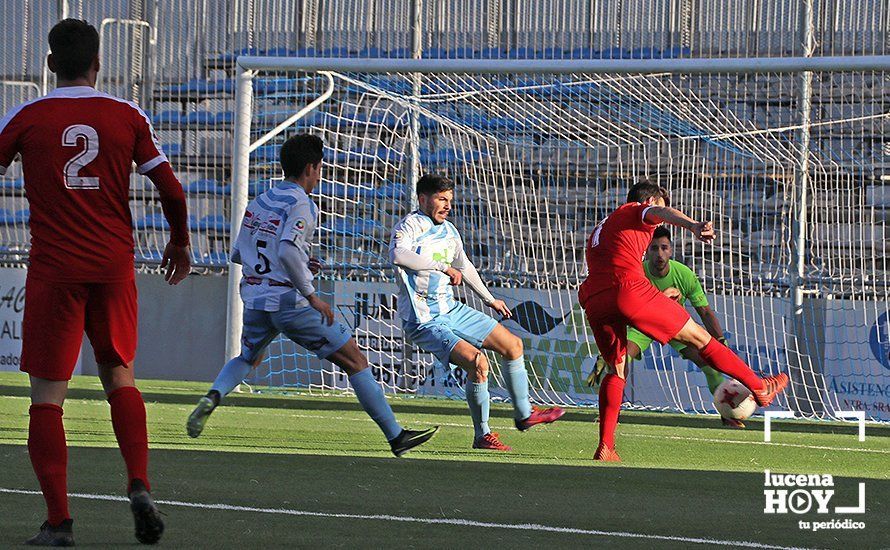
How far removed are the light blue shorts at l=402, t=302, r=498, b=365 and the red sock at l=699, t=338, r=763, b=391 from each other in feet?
4.58

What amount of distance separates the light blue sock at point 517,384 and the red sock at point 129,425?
15.1ft

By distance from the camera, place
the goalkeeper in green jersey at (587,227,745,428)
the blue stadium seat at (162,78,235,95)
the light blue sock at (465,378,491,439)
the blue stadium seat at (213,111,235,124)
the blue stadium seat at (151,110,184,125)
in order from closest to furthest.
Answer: the light blue sock at (465,378,491,439)
the goalkeeper in green jersey at (587,227,745,428)
the blue stadium seat at (213,111,235,124)
the blue stadium seat at (151,110,184,125)
the blue stadium seat at (162,78,235,95)

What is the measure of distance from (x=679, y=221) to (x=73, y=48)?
376 centimetres

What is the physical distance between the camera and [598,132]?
16312mm

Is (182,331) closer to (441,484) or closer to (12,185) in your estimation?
(12,185)

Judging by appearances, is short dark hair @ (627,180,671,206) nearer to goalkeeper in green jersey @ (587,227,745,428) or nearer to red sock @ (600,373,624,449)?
red sock @ (600,373,624,449)

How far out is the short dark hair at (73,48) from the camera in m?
5.10

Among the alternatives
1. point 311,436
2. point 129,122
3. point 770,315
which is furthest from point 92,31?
point 770,315

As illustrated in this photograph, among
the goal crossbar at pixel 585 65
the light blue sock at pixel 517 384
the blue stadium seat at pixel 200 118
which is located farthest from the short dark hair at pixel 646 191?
the blue stadium seat at pixel 200 118

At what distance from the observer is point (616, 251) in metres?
8.92

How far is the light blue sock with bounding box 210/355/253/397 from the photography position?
27.9 ft

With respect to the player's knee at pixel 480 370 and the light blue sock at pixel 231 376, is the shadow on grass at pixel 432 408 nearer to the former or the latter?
the player's knee at pixel 480 370

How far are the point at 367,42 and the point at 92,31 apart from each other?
13.5m

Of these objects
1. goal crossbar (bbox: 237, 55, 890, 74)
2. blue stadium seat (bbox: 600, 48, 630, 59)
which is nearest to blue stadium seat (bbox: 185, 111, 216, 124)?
goal crossbar (bbox: 237, 55, 890, 74)
